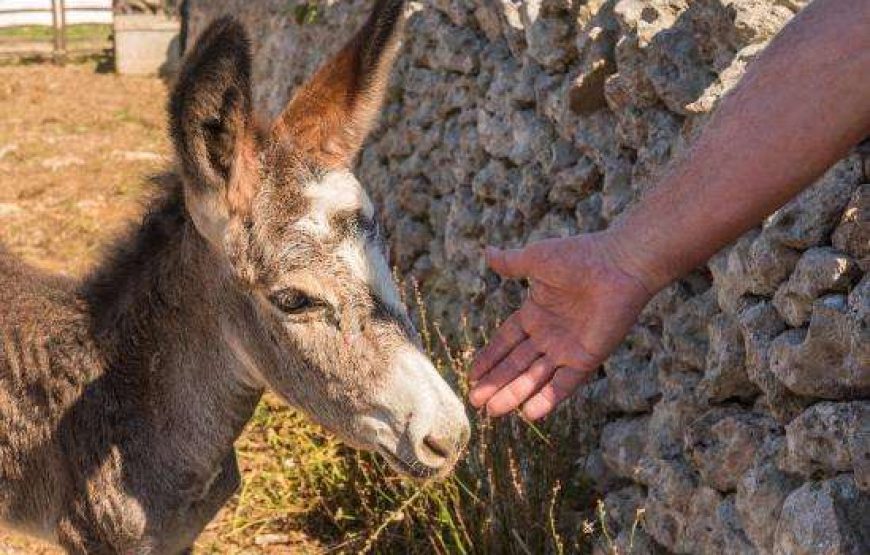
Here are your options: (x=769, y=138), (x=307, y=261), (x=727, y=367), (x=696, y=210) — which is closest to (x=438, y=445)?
(x=307, y=261)

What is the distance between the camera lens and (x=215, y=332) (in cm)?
355

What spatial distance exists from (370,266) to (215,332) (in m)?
0.62

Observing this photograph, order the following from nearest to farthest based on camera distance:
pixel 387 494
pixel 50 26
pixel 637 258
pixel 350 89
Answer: pixel 637 258
pixel 350 89
pixel 387 494
pixel 50 26

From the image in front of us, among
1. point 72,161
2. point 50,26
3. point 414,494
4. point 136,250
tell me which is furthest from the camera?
point 50,26

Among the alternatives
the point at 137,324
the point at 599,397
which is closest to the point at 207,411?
the point at 137,324

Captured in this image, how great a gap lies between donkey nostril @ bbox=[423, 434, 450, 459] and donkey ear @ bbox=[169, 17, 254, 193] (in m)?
0.87

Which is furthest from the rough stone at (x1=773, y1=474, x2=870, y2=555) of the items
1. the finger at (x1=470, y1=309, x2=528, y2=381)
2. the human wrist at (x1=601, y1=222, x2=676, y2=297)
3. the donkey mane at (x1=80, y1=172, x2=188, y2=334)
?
the donkey mane at (x1=80, y1=172, x2=188, y2=334)

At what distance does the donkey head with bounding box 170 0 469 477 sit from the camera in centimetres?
314

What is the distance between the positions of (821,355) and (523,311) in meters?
0.78

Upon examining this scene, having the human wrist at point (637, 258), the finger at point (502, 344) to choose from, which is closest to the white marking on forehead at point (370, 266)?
the finger at point (502, 344)

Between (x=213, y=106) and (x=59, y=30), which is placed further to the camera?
(x=59, y=30)

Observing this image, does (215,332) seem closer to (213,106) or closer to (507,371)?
(213,106)

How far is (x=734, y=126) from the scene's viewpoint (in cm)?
267

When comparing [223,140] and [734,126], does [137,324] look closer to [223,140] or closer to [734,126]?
[223,140]
